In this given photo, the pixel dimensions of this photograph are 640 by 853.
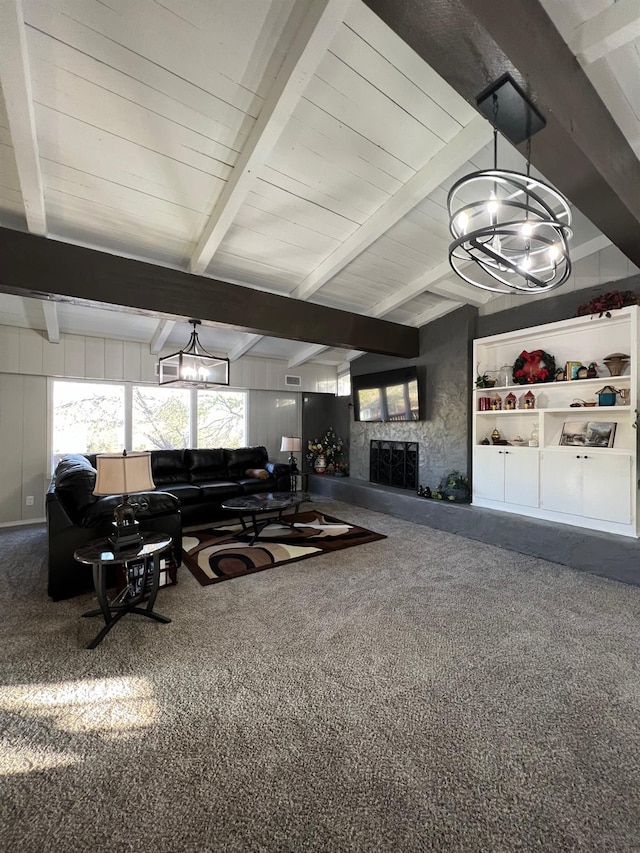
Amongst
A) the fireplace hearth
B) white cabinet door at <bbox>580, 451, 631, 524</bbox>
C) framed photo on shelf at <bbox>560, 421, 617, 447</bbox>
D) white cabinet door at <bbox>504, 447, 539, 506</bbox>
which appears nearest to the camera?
white cabinet door at <bbox>580, 451, 631, 524</bbox>

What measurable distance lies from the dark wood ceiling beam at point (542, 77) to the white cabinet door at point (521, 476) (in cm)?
254

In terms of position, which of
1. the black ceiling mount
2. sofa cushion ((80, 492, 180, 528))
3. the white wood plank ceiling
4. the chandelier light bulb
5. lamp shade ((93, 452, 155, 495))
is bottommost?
sofa cushion ((80, 492, 180, 528))

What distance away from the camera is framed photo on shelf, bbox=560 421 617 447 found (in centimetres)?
378

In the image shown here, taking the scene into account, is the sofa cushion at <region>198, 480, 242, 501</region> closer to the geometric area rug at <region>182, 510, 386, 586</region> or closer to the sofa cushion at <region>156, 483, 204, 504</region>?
the sofa cushion at <region>156, 483, 204, 504</region>

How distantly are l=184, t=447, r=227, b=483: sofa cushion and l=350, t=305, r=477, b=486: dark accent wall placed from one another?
300 cm

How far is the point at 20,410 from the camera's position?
511cm

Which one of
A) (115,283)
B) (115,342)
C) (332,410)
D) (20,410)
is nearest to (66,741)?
(115,283)

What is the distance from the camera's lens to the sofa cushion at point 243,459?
6.29 m

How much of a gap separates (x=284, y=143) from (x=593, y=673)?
373 centimetres

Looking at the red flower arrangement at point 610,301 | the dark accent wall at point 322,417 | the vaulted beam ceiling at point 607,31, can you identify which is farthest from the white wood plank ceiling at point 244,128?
the dark accent wall at point 322,417

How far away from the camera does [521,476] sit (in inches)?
171

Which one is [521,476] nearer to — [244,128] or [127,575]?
[127,575]

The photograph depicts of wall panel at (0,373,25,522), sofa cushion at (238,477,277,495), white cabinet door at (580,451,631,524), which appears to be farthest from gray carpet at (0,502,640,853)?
Answer: sofa cushion at (238,477,277,495)

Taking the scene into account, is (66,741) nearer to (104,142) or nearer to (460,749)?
(460,749)
